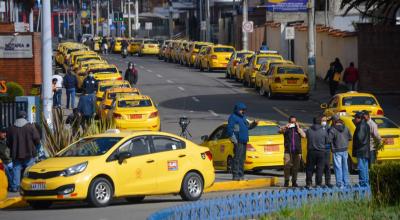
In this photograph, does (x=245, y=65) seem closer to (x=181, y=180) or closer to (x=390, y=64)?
(x=390, y=64)

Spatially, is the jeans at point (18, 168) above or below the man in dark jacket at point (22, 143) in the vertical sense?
below

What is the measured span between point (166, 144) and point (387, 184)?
6429 millimetres

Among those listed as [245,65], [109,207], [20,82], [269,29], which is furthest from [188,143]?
[269,29]

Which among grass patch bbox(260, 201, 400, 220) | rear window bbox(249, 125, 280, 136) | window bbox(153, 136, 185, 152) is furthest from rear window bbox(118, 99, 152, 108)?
grass patch bbox(260, 201, 400, 220)

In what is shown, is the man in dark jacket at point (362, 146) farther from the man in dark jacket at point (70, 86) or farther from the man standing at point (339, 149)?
the man in dark jacket at point (70, 86)

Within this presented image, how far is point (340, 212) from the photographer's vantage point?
16.7 m

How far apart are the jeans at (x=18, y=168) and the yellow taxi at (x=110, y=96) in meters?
14.6

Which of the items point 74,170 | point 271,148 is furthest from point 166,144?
point 271,148

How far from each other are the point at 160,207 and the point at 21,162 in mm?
4337

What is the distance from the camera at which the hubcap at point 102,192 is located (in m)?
21.1

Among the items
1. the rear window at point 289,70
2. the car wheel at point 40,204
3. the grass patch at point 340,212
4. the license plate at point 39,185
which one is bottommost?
the car wheel at point 40,204

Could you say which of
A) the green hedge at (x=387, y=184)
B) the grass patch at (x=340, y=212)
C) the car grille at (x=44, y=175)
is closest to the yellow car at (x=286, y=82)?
the car grille at (x=44, y=175)

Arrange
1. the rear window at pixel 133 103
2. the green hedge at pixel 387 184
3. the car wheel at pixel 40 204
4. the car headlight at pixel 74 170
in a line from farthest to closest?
the rear window at pixel 133 103, the car wheel at pixel 40 204, the car headlight at pixel 74 170, the green hedge at pixel 387 184

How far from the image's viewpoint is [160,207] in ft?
69.8
